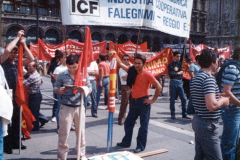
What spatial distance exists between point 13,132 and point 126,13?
8.98 feet

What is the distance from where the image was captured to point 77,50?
11578 mm

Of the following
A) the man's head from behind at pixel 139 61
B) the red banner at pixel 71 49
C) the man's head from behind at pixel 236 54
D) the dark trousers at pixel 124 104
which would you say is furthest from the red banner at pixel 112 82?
the red banner at pixel 71 49

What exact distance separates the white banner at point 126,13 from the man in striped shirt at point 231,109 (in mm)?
1375

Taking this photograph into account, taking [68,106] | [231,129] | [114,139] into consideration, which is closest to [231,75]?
[231,129]

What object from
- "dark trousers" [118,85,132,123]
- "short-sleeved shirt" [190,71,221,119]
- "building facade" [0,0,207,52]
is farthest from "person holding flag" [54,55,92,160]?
"building facade" [0,0,207,52]

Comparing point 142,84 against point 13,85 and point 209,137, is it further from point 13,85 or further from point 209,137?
point 13,85

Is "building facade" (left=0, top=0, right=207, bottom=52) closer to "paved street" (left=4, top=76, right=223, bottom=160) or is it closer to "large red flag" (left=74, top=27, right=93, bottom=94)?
"paved street" (left=4, top=76, right=223, bottom=160)

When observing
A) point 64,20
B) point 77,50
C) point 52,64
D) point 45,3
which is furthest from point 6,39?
point 64,20

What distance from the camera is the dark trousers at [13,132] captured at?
14.0 feet

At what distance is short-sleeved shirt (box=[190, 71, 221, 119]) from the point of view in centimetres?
279

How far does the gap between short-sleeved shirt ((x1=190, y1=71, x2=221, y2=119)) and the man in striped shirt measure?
58 cm

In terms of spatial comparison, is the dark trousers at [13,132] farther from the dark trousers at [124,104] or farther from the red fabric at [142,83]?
the dark trousers at [124,104]

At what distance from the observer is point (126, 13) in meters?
3.96

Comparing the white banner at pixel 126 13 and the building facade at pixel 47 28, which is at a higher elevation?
the building facade at pixel 47 28
